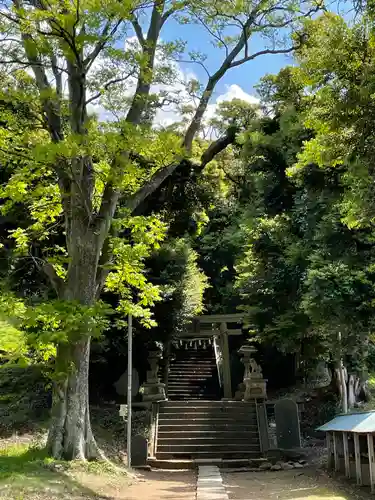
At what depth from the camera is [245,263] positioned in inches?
633

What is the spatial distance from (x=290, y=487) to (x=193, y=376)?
11622mm

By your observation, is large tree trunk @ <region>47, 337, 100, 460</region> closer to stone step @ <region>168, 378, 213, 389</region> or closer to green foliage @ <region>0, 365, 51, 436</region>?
green foliage @ <region>0, 365, 51, 436</region>

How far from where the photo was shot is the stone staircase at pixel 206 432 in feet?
42.0

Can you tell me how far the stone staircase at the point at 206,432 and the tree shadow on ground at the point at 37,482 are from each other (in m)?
5.39

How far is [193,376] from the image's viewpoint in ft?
65.4

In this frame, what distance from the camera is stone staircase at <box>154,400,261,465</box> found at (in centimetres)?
1280

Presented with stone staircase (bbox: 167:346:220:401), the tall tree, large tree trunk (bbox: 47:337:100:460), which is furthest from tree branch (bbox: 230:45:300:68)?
stone staircase (bbox: 167:346:220:401)

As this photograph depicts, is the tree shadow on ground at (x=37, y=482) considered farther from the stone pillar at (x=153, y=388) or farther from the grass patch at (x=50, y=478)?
the stone pillar at (x=153, y=388)

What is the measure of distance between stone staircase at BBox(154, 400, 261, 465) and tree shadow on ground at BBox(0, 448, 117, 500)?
17.7 feet

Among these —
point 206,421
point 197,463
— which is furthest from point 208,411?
point 197,463

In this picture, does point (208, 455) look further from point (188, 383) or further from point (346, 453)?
point (188, 383)

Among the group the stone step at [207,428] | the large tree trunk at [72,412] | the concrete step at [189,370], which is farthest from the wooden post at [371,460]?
the concrete step at [189,370]

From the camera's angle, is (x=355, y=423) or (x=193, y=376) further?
(x=193, y=376)

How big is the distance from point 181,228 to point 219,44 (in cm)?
722
